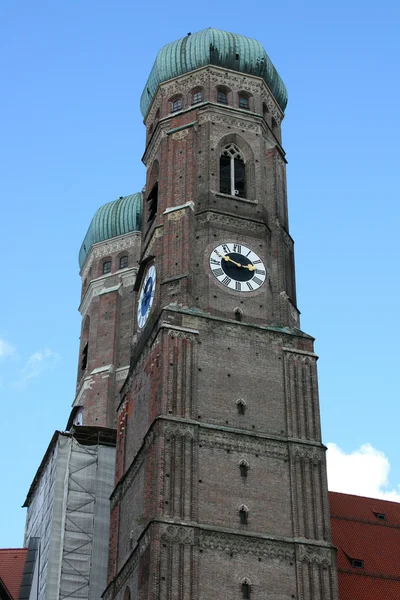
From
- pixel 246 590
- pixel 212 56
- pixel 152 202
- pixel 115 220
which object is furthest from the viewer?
pixel 115 220

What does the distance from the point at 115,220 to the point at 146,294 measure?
16.2 m

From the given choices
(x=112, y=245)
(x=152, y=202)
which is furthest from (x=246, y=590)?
(x=112, y=245)

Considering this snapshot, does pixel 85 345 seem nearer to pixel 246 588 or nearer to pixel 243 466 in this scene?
pixel 243 466

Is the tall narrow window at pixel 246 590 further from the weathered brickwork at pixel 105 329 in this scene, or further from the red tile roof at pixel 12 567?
the weathered brickwork at pixel 105 329

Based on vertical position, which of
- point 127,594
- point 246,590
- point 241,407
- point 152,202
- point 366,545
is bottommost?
point 246,590

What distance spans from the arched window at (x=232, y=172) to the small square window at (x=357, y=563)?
13163mm

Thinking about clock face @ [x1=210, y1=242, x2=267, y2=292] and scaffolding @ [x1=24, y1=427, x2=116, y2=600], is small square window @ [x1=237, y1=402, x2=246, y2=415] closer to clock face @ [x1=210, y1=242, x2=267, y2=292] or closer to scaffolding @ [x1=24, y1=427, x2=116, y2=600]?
clock face @ [x1=210, y1=242, x2=267, y2=292]

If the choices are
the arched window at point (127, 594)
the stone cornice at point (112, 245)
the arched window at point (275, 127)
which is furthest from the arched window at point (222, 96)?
the arched window at point (127, 594)

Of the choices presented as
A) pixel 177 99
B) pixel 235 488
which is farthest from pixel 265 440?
pixel 177 99

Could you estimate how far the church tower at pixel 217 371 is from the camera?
1398 inches

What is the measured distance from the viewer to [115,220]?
58.8 metres

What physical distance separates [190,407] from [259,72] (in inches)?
620

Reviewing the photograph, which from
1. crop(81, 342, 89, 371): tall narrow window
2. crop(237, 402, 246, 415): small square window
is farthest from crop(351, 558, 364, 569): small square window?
crop(81, 342, 89, 371): tall narrow window

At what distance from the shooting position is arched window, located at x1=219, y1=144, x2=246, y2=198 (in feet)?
145
